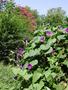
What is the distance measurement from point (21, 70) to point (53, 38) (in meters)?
0.43

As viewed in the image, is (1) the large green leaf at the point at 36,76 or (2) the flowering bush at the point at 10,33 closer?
(1) the large green leaf at the point at 36,76

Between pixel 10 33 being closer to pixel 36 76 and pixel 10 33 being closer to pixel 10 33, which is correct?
pixel 10 33

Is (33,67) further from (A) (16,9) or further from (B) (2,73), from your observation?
(A) (16,9)

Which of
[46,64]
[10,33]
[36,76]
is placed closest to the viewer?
[36,76]

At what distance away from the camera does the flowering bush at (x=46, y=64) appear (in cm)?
289

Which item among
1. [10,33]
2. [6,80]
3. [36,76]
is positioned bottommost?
[6,80]

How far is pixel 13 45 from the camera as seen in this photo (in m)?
10.0

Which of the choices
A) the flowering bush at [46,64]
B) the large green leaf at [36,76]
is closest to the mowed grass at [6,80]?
the flowering bush at [46,64]

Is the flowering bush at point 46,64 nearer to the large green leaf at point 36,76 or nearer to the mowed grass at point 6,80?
the large green leaf at point 36,76

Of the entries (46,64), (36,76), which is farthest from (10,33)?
(36,76)

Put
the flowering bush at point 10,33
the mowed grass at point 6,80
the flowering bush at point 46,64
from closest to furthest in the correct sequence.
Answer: the flowering bush at point 46,64 → the mowed grass at point 6,80 → the flowering bush at point 10,33

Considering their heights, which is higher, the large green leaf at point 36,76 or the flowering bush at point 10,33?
the large green leaf at point 36,76

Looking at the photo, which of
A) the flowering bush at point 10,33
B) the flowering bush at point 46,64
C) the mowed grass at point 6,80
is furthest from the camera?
the flowering bush at point 10,33

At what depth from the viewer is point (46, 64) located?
304 cm
